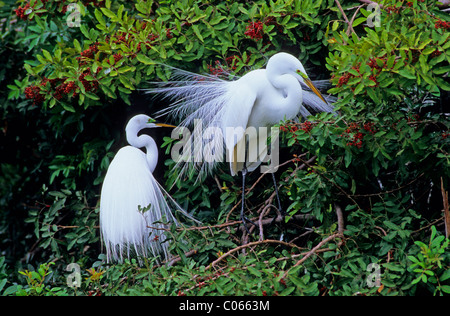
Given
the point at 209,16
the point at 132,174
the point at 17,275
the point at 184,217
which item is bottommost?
the point at 17,275

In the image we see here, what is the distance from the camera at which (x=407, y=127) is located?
195cm

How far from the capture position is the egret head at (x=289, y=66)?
2336 millimetres

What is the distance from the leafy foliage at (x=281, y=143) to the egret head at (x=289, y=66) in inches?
6.1

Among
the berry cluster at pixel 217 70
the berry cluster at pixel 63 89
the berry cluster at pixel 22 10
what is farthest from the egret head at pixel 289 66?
the berry cluster at pixel 22 10

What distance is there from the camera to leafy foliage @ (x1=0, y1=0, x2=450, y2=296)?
6.09 ft

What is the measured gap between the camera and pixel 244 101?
2.44 metres

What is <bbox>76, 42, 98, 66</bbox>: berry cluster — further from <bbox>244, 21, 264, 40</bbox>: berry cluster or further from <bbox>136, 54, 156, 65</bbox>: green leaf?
<bbox>244, 21, 264, 40</bbox>: berry cluster

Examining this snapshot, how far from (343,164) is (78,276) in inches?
40.7

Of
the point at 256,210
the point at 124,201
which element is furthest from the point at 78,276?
the point at 256,210

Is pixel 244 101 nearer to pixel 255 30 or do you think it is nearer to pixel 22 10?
pixel 255 30

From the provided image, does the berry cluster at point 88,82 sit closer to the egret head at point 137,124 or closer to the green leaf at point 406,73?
the egret head at point 137,124

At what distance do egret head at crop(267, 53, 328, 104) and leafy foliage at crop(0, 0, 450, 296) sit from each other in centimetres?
15

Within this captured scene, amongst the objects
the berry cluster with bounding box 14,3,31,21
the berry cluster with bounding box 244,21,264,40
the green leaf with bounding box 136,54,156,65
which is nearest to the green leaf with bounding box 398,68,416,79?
the berry cluster with bounding box 244,21,264,40

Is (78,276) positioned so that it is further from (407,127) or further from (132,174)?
(407,127)
